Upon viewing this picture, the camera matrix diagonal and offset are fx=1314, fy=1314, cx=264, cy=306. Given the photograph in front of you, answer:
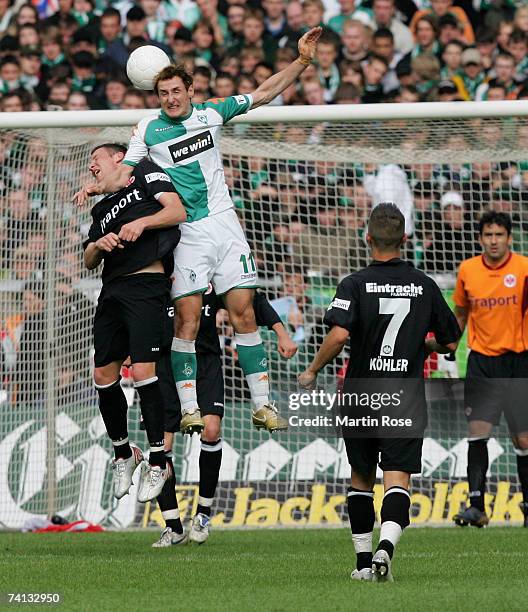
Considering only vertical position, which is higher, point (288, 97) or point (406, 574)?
point (288, 97)

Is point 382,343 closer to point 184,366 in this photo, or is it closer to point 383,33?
point 184,366

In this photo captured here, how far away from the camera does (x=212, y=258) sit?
31.5ft

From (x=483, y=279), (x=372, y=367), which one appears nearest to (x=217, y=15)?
(x=483, y=279)

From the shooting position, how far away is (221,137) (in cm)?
1322

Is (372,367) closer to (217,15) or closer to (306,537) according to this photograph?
(306,537)

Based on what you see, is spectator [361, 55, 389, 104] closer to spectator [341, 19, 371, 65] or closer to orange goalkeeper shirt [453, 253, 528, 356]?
spectator [341, 19, 371, 65]

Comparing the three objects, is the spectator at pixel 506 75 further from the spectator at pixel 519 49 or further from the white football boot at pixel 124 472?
the white football boot at pixel 124 472

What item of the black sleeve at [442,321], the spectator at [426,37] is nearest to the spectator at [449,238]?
the spectator at [426,37]

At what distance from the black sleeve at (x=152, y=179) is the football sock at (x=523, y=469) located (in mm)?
4420

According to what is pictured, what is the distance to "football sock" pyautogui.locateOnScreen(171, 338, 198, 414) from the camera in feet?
31.3

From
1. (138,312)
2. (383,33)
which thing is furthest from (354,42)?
(138,312)

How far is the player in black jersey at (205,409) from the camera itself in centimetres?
1046

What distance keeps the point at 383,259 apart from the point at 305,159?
611cm

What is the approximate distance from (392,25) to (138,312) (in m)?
9.58
